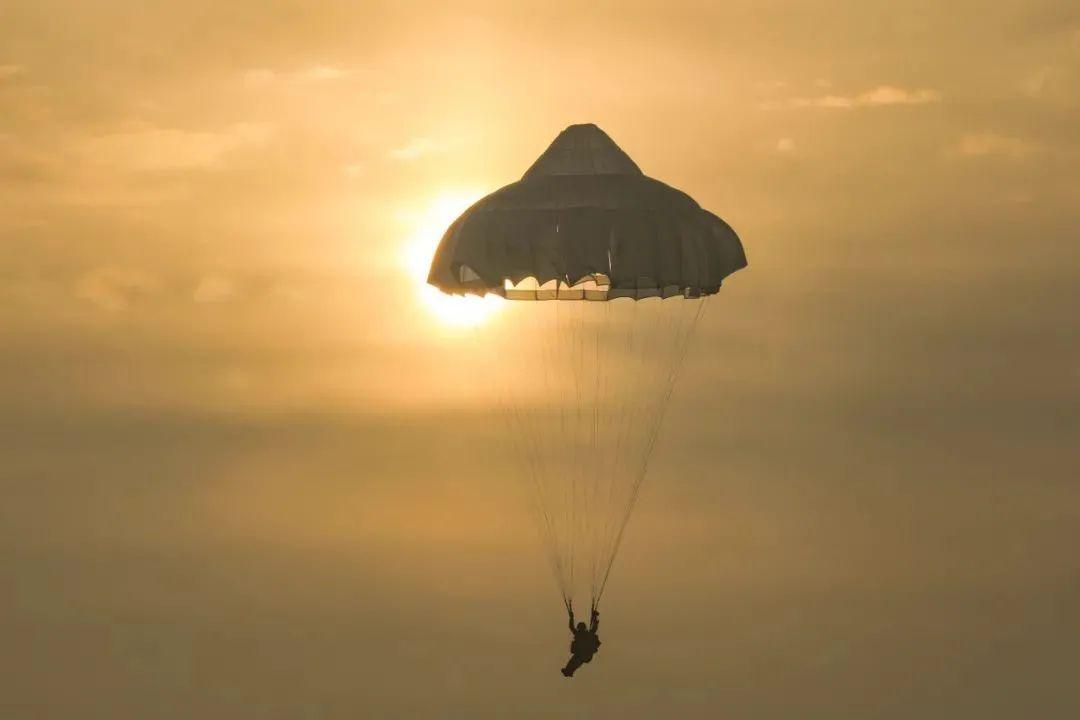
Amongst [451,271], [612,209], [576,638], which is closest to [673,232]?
[612,209]

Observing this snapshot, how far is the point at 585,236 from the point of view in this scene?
47.0 metres

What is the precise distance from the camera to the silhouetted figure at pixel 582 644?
4756 centimetres

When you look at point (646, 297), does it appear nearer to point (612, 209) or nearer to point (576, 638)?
point (612, 209)

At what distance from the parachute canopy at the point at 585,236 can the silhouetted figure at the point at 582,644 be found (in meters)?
6.73

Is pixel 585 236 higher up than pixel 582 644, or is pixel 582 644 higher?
pixel 585 236

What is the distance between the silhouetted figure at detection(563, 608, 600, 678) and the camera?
4756cm

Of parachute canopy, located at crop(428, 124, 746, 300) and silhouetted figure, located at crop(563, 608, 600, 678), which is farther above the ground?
parachute canopy, located at crop(428, 124, 746, 300)

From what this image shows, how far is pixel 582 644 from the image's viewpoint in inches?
1873

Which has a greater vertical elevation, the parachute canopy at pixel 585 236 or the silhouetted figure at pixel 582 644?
the parachute canopy at pixel 585 236

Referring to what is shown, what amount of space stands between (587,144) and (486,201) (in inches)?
93.8

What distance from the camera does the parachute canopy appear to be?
46.9 m

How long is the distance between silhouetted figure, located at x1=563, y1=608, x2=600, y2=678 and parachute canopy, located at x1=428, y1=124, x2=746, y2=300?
6733mm

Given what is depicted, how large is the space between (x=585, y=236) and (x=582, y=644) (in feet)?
26.7

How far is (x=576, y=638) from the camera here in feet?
156
